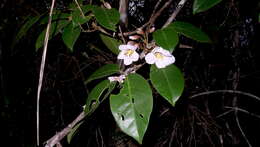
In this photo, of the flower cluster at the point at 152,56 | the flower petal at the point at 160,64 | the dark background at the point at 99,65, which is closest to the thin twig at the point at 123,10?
the flower cluster at the point at 152,56

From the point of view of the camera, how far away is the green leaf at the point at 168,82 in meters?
0.64

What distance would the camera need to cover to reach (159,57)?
2.34 ft

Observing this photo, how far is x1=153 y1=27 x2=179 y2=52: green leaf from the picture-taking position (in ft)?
2.16

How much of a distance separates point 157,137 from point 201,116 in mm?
325

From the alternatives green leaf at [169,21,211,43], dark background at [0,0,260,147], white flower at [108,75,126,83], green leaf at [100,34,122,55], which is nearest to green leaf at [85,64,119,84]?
white flower at [108,75,126,83]

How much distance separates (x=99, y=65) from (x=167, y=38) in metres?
0.94

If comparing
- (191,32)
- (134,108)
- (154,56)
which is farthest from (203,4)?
(134,108)

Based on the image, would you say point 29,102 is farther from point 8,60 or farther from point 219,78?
point 219,78

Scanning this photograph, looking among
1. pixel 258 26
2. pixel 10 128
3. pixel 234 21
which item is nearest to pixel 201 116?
pixel 234 21

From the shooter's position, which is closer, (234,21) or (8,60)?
(234,21)

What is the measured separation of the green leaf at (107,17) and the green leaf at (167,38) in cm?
13

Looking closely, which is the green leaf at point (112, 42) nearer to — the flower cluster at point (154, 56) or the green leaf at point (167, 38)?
the flower cluster at point (154, 56)

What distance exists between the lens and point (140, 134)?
63cm

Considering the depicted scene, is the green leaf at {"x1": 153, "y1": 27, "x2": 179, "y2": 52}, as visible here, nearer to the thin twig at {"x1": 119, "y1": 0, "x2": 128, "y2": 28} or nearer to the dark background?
the thin twig at {"x1": 119, "y1": 0, "x2": 128, "y2": 28}
